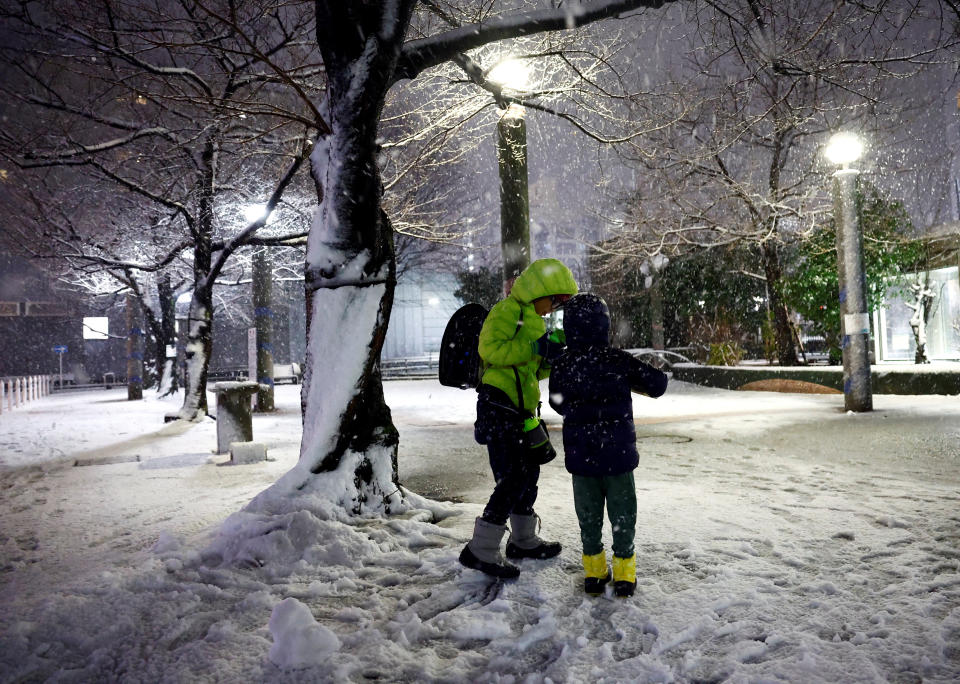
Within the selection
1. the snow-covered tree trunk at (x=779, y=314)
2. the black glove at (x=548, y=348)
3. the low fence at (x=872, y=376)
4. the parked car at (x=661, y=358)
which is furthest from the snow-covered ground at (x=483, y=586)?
the parked car at (x=661, y=358)

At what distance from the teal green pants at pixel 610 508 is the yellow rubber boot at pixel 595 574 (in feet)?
0.14

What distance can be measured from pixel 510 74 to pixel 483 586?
5.60 meters

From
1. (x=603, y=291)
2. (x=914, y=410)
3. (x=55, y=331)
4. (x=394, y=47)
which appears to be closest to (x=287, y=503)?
(x=394, y=47)

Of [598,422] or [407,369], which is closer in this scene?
[598,422]

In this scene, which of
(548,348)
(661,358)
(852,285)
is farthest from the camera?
(661,358)

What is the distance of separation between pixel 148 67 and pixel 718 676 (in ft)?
32.2

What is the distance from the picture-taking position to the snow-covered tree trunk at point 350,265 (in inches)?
187

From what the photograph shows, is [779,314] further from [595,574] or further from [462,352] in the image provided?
[595,574]

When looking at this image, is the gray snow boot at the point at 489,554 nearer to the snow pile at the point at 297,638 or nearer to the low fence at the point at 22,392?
the snow pile at the point at 297,638

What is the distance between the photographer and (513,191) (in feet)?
24.5

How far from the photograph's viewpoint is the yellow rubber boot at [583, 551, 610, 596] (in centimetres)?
320

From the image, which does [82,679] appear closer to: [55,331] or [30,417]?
A: [30,417]

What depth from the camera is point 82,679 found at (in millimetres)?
2508

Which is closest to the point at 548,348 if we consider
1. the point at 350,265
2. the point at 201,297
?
the point at 350,265
